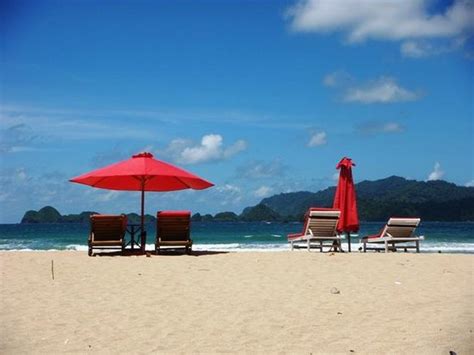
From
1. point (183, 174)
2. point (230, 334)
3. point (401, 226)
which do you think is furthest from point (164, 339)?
point (401, 226)

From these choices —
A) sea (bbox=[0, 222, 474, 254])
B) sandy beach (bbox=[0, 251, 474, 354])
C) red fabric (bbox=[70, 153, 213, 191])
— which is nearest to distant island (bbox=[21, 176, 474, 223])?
sea (bbox=[0, 222, 474, 254])

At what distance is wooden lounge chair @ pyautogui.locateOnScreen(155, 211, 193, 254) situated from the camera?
448 inches

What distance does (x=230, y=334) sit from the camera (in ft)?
16.7

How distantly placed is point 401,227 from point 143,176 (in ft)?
19.3

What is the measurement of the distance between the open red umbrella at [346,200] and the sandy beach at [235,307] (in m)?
3.09

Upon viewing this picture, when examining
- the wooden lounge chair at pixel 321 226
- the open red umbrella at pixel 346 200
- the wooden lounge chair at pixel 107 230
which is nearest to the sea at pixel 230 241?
the open red umbrella at pixel 346 200

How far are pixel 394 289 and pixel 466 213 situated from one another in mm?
86323

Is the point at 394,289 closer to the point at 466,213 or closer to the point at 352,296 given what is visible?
the point at 352,296

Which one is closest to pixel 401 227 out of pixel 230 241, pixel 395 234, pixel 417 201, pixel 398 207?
pixel 395 234

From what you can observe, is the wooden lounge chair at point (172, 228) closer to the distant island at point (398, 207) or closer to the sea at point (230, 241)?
the sea at point (230, 241)

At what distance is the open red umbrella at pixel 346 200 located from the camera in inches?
518

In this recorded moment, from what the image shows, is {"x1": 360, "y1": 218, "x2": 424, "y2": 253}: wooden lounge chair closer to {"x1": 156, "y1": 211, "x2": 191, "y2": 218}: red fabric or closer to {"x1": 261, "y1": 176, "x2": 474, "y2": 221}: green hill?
{"x1": 156, "y1": 211, "x2": 191, "y2": 218}: red fabric

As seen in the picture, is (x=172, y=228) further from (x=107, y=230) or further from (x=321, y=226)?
(x=321, y=226)

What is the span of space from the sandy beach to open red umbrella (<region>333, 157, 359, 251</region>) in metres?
3.09
